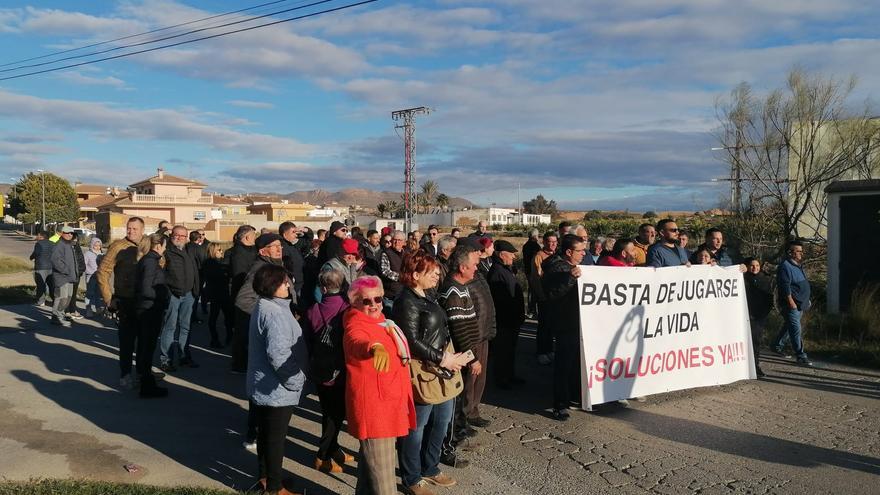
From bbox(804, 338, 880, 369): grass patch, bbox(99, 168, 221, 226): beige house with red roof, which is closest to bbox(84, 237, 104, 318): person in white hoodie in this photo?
bbox(804, 338, 880, 369): grass patch

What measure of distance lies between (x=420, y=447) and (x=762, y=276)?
5966 mm

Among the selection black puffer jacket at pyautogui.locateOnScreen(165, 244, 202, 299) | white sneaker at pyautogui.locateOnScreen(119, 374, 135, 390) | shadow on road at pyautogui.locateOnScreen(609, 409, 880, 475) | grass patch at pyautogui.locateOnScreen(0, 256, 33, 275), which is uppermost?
black puffer jacket at pyautogui.locateOnScreen(165, 244, 202, 299)

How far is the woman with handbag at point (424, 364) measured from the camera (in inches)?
182

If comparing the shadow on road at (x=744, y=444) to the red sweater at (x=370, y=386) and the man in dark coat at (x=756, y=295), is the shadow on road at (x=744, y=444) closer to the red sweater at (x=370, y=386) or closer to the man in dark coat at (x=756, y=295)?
the man in dark coat at (x=756, y=295)

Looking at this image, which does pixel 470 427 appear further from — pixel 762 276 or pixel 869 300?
pixel 869 300

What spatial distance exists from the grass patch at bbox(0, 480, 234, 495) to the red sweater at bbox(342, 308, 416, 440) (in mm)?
1299

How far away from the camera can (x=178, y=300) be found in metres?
8.55

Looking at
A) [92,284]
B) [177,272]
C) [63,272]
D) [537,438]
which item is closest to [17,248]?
[92,284]

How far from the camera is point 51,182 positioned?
77062mm

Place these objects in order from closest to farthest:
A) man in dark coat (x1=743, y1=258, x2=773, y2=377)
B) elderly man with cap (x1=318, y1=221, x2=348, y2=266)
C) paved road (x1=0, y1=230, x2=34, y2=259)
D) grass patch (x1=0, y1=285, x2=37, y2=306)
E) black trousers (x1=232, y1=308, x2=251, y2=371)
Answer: black trousers (x1=232, y1=308, x2=251, y2=371), man in dark coat (x1=743, y1=258, x2=773, y2=377), elderly man with cap (x1=318, y1=221, x2=348, y2=266), grass patch (x1=0, y1=285, x2=37, y2=306), paved road (x1=0, y1=230, x2=34, y2=259)

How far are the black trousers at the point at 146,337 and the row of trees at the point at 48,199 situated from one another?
75520mm

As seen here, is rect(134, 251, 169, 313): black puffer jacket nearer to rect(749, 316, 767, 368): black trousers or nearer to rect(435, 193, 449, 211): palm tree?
rect(749, 316, 767, 368): black trousers

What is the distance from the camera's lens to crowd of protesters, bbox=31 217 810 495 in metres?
4.19

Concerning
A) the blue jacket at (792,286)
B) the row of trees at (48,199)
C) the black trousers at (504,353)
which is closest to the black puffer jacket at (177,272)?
the black trousers at (504,353)
